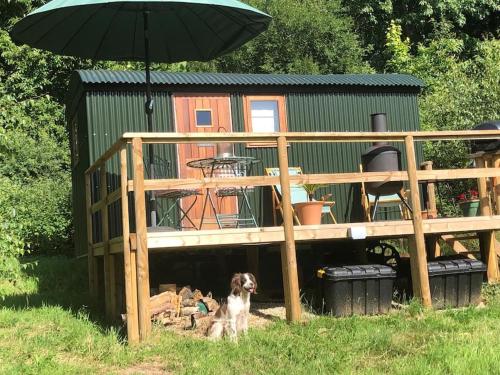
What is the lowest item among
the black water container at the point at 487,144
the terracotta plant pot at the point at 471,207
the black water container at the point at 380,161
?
the terracotta plant pot at the point at 471,207

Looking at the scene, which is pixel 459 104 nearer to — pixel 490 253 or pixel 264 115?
pixel 264 115

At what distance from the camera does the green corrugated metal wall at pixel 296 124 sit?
826 cm

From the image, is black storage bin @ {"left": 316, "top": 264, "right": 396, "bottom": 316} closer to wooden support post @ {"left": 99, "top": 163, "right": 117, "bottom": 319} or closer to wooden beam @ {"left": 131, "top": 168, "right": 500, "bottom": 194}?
wooden beam @ {"left": 131, "top": 168, "right": 500, "bottom": 194}

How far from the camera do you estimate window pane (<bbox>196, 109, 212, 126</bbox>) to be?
28.7 feet

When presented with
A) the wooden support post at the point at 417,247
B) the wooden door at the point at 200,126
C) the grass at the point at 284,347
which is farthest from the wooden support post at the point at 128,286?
the wooden door at the point at 200,126

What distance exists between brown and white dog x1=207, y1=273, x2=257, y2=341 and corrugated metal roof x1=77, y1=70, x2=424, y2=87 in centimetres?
394

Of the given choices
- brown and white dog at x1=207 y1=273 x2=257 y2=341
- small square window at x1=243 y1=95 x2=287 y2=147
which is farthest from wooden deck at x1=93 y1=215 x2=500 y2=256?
small square window at x1=243 y1=95 x2=287 y2=147

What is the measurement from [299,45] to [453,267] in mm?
16964

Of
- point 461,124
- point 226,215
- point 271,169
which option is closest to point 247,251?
point 226,215

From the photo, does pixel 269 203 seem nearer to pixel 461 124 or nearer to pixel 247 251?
pixel 247 251

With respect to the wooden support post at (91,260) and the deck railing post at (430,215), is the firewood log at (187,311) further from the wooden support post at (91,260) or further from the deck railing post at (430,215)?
the deck railing post at (430,215)

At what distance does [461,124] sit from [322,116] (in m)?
5.59

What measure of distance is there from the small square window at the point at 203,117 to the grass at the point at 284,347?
349 centimetres

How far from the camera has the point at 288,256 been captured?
18.6ft
